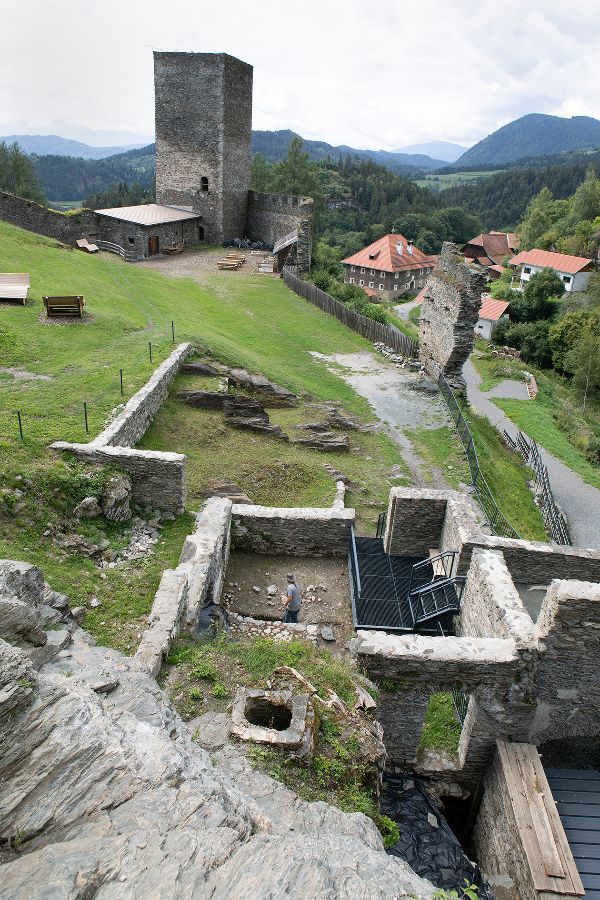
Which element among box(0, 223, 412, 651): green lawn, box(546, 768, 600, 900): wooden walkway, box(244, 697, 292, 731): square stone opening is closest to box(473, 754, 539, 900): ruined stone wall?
box(546, 768, 600, 900): wooden walkway

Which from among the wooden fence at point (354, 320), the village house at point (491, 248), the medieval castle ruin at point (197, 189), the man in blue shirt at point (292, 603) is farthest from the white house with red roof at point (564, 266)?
the man in blue shirt at point (292, 603)

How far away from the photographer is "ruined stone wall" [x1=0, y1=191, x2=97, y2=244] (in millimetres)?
30828

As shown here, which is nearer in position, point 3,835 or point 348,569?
point 3,835

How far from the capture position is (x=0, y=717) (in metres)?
3.91

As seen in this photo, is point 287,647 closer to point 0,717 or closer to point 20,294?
point 0,717

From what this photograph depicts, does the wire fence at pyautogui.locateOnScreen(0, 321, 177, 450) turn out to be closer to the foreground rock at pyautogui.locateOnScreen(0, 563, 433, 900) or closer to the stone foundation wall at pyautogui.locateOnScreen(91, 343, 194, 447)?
the stone foundation wall at pyautogui.locateOnScreen(91, 343, 194, 447)

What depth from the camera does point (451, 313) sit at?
2141 centimetres

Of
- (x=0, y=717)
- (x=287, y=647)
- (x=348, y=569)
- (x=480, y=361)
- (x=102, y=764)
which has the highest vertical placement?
(x=0, y=717)

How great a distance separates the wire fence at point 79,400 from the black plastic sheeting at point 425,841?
8.53m

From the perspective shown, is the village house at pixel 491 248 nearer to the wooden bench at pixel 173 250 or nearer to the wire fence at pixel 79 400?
the wooden bench at pixel 173 250

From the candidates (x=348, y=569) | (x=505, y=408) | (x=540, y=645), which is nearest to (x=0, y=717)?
(x=540, y=645)

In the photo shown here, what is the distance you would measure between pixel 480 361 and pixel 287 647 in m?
48.7

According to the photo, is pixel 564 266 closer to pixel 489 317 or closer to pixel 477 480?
pixel 489 317

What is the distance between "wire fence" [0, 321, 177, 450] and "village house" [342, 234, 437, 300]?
219 ft
